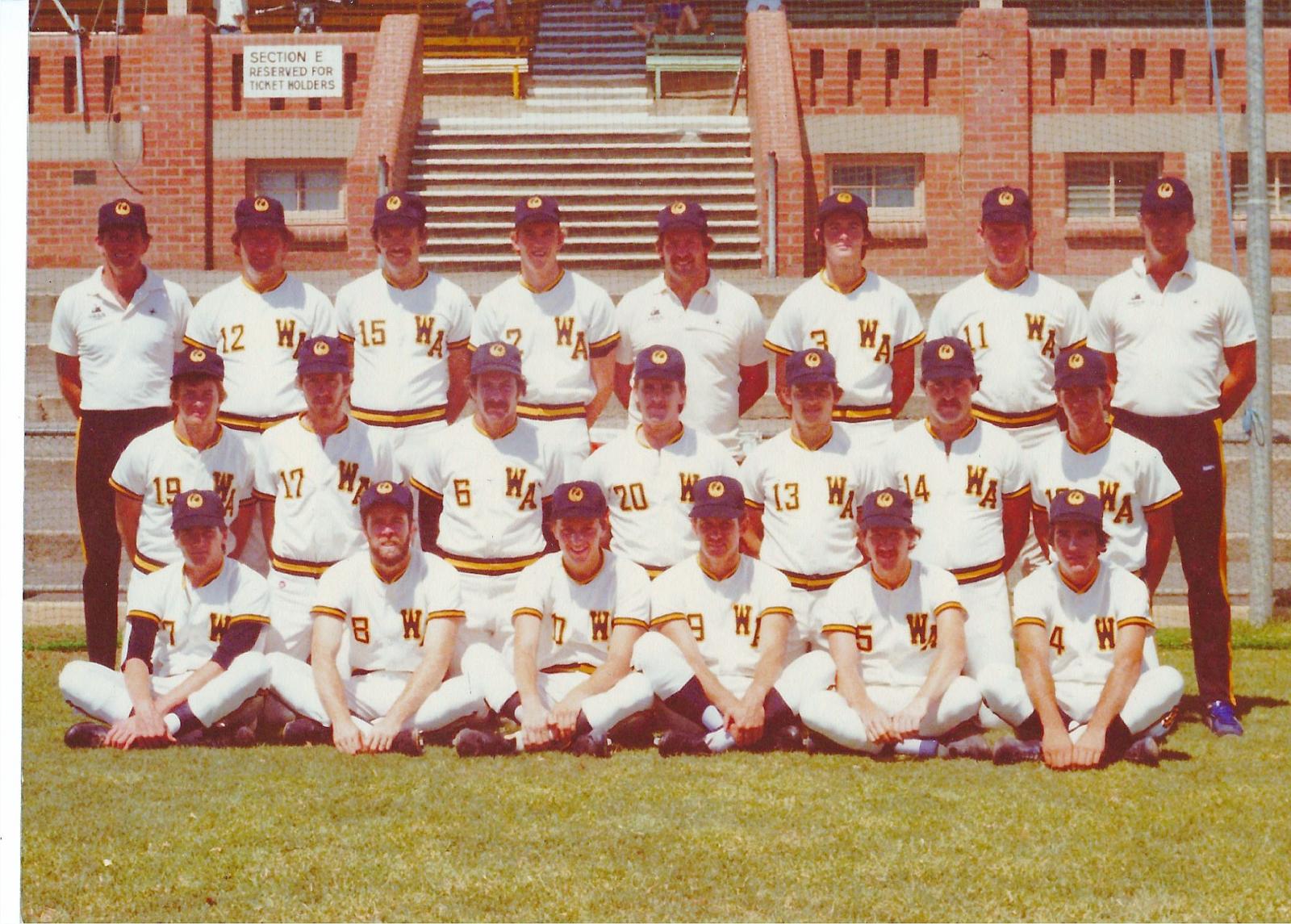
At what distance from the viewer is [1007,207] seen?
5.81 m

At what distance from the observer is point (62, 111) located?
10.9 m

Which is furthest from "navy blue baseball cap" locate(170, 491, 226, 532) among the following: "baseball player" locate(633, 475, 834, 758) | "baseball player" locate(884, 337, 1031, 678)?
"baseball player" locate(884, 337, 1031, 678)

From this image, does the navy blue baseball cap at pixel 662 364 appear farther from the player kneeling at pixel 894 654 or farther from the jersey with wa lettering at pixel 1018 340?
the jersey with wa lettering at pixel 1018 340

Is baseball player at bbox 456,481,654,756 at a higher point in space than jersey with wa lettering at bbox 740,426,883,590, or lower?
lower

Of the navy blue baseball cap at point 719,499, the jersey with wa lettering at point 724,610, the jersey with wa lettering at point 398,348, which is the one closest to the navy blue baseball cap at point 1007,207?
the navy blue baseball cap at point 719,499

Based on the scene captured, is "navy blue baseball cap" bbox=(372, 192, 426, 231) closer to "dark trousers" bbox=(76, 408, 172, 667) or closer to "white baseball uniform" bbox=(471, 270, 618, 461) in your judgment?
"white baseball uniform" bbox=(471, 270, 618, 461)

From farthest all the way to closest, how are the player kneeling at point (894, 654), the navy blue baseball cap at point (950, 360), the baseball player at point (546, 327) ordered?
the baseball player at point (546, 327) → the navy blue baseball cap at point (950, 360) → the player kneeling at point (894, 654)

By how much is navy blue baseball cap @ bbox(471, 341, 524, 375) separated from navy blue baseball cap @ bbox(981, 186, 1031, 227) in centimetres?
181

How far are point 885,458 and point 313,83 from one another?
26.6 ft

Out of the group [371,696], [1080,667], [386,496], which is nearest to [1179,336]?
[1080,667]

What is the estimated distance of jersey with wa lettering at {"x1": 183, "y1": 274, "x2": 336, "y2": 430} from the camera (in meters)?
Answer: 6.17

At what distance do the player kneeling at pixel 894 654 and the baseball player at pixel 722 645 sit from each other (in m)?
0.14

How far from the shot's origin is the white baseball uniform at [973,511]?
5645 millimetres

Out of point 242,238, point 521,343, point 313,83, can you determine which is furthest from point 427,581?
point 313,83
